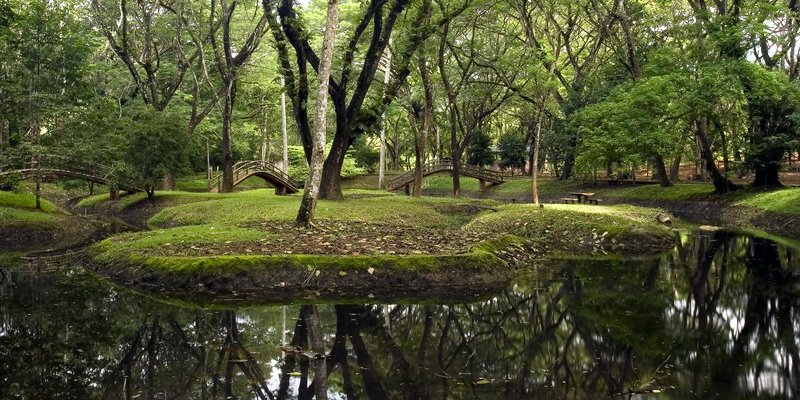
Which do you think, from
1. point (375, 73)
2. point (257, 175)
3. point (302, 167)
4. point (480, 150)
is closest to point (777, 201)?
point (375, 73)

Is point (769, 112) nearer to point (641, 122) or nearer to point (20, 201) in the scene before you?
point (641, 122)

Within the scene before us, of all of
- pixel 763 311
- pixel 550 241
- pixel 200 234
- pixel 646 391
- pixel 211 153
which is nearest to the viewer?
pixel 646 391

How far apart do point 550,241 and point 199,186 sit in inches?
1339

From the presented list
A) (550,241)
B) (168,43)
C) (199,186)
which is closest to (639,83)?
(550,241)

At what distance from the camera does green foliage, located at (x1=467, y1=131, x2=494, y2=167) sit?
5436 centimetres

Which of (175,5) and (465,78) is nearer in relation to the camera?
(175,5)

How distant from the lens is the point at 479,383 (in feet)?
20.2

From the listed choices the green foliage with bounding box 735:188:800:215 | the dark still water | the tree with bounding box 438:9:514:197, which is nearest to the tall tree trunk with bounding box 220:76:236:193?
the tree with bounding box 438:9:514:197

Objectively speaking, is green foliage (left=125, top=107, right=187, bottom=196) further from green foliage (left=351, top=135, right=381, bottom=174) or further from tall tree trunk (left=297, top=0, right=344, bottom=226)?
green foliage (left=351, top=135, right=381, bottom=174)

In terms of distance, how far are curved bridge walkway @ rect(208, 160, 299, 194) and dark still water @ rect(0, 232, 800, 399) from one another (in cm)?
2437

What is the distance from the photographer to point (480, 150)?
178ft

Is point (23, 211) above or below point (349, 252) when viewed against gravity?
above

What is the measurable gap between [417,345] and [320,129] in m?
8.19

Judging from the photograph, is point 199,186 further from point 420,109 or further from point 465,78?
point 465,78
